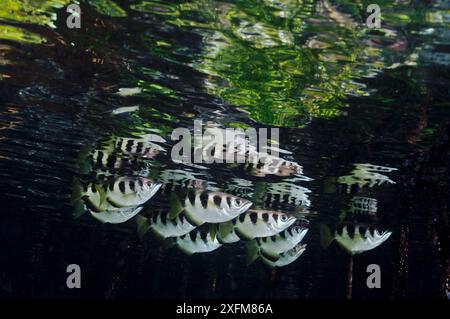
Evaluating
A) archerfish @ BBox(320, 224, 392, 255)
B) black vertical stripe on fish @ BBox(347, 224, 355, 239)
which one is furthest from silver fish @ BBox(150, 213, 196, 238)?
black vertical stripe on fish @ BBox(347, 224, 355, 239)

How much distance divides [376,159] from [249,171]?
17.9ft

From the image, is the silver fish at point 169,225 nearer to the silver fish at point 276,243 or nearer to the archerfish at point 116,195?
the archerfish at point 116,195

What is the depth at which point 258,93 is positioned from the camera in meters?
11.7

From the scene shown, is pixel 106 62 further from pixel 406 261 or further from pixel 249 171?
pixel 406 261

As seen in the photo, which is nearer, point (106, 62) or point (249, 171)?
point (106, 62)

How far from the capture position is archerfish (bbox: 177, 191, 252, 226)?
29.7 feet

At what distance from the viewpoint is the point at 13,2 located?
8758 mm

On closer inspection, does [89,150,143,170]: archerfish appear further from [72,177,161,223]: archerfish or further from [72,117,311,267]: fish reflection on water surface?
[72,177,161,223]: archerfish

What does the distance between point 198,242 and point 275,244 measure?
90.8 inches

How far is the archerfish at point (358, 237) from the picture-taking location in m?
10.2

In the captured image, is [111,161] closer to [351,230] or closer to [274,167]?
[274,167]

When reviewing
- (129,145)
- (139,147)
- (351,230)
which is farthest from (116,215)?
Answer: (139,147)

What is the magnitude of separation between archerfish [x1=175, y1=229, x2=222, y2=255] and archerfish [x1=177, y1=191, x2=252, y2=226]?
2621mm
